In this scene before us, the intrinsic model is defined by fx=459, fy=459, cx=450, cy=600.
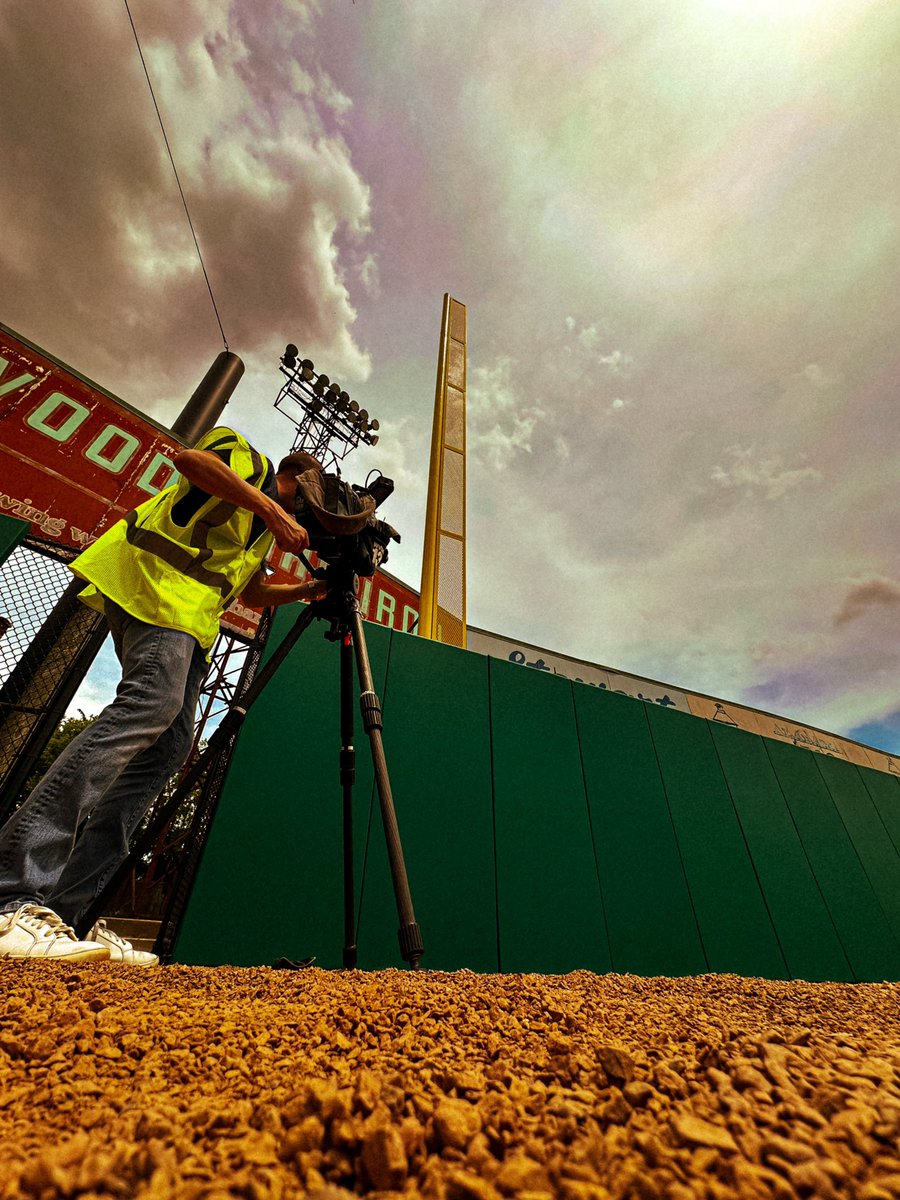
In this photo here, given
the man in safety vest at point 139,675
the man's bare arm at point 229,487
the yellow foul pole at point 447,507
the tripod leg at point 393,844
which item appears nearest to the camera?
the tripod leg at point 393,844

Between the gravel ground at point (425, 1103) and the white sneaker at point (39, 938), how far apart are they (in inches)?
13.3

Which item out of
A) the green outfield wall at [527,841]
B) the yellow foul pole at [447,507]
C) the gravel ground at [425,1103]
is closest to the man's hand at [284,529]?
the green outfield wall at [527,841]

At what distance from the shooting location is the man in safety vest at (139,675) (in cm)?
107

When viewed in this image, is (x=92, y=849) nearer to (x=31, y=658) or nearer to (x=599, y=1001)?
(x=599, y=1001)

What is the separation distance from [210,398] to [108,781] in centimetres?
994

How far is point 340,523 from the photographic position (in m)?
1.46

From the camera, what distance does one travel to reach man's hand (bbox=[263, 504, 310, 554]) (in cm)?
138

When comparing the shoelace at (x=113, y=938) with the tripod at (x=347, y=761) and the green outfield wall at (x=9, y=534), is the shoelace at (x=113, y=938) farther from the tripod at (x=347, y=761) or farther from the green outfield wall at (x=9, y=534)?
the green outfield wall at (x=9, y=534)

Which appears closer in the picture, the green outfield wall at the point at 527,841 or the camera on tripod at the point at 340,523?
the camera on tripod at the point at 340,523

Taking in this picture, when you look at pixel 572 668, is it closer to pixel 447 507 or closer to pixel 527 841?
pixel 447 507

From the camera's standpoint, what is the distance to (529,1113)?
40cm

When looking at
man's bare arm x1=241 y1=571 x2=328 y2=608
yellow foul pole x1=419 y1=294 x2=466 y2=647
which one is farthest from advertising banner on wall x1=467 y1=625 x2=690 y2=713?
man's bare arm x1=241 y1=571 x2=328 y2=608

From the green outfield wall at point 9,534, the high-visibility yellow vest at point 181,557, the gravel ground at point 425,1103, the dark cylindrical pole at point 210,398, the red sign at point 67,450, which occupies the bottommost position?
the gravel ground at point 425,1103

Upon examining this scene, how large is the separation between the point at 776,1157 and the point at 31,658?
5.77m
